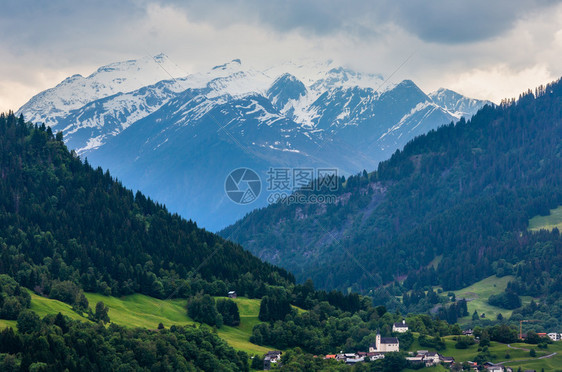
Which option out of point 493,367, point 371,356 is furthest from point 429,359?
point 493,367

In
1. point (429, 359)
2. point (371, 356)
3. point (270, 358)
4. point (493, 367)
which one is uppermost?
point (371, 356)

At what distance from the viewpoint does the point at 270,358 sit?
183m

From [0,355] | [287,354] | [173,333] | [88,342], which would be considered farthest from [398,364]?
[0,355]

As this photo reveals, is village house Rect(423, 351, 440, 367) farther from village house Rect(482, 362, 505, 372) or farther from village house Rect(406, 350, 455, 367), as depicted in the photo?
village house Rect(482, 362, 505, 372)

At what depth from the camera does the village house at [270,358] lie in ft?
592

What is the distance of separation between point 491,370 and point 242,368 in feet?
169

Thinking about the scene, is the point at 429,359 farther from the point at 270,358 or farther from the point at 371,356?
the point at 270,358

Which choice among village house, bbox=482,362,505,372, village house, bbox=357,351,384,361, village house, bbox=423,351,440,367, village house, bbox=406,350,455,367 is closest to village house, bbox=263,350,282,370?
village house, bbox=357,351,384,361

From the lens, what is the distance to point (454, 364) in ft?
631

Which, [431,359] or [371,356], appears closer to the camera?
[431,359]

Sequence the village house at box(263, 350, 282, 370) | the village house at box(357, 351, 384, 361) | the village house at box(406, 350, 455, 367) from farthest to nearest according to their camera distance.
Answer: the village house at box(357, 351, 384, 361) < the village house at box(406, 350, 455, 367) < the village house at box(263, 350, 282, 370)

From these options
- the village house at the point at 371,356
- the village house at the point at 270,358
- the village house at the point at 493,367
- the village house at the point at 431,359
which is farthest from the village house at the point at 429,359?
the village house at the point at 270,358

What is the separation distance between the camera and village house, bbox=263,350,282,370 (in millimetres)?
180425

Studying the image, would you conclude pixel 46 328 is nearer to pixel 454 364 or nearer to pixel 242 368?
pixel 242 368
